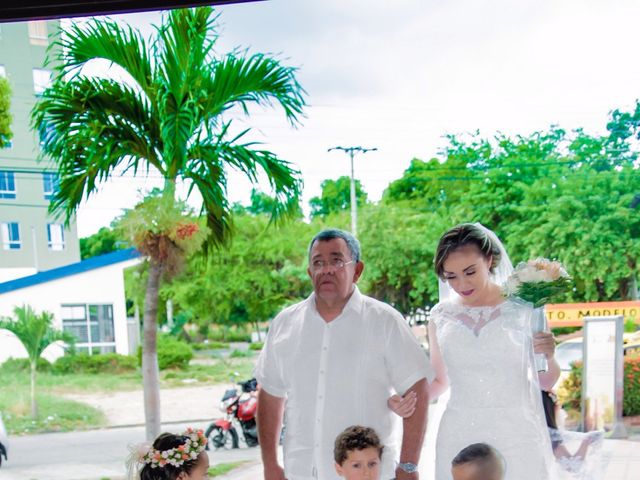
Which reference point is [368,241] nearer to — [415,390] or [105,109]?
[105,109]

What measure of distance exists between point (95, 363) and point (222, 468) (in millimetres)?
Result: 1410

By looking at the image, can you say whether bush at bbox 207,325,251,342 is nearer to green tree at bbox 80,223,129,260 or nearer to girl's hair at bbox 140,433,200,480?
green tree at bbox 80,223,129,260

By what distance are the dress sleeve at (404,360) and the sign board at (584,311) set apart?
406cm

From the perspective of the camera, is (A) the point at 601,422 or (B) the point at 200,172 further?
(A) the point at 601,422

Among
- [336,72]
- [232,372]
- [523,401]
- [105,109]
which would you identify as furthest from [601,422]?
[105,109]

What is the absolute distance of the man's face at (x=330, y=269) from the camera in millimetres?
2477

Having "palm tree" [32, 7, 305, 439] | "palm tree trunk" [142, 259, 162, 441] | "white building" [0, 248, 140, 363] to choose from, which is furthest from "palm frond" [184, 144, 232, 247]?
"white building" [0, 248, 140, 363]

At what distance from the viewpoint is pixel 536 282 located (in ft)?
7.76

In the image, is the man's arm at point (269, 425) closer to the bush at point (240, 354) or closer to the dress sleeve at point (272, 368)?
the dress sleeve at point (272, 368)

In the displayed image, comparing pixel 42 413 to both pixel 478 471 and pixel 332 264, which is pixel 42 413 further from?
pixel 478 471

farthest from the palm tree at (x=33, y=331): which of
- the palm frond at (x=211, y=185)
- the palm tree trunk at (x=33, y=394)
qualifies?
the palm frond at (x=211, y=185)

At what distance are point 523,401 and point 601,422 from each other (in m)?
4.09

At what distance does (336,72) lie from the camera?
6.10 metres

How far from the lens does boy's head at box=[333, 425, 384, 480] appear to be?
232cm
